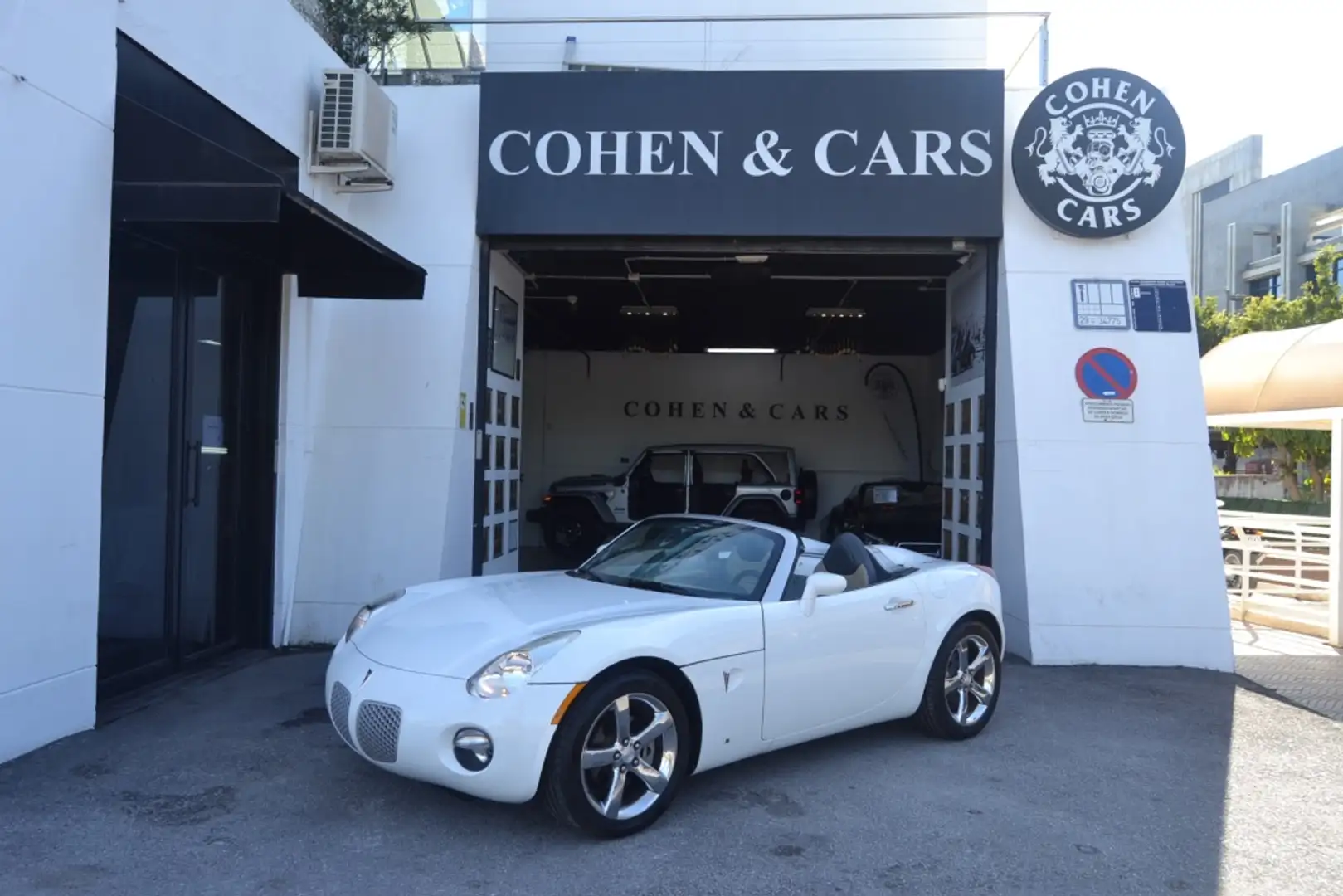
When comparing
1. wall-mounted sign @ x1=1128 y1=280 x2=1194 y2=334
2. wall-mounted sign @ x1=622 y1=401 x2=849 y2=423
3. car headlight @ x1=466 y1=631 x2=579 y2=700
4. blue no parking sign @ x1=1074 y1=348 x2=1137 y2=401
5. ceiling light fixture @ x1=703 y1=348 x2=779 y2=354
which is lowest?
car headlight @ x1=466 y1=631 x2=579 y2=700

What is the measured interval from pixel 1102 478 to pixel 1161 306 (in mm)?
1489

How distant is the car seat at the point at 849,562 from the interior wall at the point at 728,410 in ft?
39.8

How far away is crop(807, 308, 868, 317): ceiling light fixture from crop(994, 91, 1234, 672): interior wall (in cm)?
519

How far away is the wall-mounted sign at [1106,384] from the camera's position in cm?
813

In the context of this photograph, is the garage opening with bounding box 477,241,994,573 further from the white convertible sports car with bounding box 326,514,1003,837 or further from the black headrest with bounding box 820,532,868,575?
the black headrest with bounding box 820,532,868,575

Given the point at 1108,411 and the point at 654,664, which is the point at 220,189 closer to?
the point at 654,664

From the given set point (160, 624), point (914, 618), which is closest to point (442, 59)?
point (160, 624)

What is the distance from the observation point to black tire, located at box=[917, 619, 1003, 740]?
5.59m

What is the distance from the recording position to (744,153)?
841 cm

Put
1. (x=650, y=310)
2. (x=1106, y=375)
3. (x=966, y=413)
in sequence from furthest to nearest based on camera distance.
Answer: (x=650, y=310), (x=966, y=413), (x=1106, y=375)

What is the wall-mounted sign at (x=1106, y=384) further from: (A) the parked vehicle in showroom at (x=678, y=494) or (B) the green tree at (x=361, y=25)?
(A) the parked vehicle in showroom at (x=678, y=494)

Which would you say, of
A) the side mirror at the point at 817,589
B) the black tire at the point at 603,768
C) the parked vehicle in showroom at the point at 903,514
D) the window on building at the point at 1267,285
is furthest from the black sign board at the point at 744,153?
the window on building at the point at 1267,285

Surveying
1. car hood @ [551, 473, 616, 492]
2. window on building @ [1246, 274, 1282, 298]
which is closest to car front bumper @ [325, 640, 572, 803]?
car hood @ [551, 473, 616, 492]

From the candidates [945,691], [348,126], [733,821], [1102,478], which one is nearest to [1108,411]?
[1102,478]
